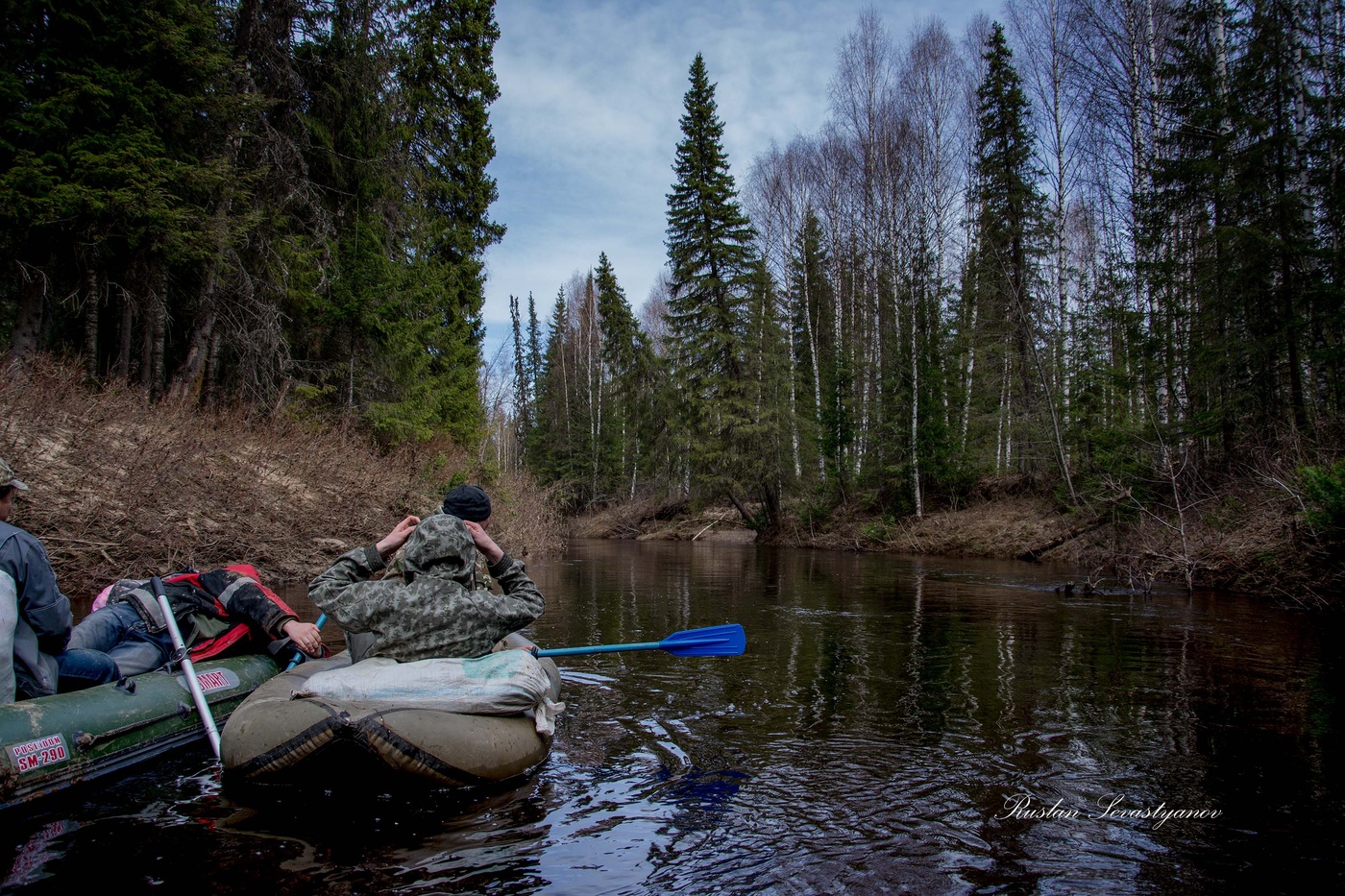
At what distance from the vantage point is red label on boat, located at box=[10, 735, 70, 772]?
3.37m

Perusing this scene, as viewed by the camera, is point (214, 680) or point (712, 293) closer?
point (214, 680)

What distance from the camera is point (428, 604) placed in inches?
160

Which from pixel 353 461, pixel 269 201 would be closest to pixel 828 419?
pixel 353 461

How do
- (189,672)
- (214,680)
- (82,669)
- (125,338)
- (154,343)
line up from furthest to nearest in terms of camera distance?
1. (154,343)
2. (125,338)
3. (214,680)
4. (189,672)
5. (82,669)

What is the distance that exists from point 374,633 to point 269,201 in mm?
12742

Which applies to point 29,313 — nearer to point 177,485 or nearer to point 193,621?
point 177,485

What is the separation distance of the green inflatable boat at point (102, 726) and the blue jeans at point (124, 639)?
30 cm

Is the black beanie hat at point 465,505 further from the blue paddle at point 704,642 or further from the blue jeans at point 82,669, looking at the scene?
the blue jeans at point 82,669

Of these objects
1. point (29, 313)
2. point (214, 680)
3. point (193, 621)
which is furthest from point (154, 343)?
→ point (214, 680)

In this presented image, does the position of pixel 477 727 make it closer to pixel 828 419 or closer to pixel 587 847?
pixel 587 847

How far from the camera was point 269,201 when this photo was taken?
45.8ft

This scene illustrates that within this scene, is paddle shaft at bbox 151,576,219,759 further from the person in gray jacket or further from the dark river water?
the person in gray jacket

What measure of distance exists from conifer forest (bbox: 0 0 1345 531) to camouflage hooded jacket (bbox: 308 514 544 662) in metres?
9.26

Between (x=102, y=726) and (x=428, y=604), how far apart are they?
1.69m
